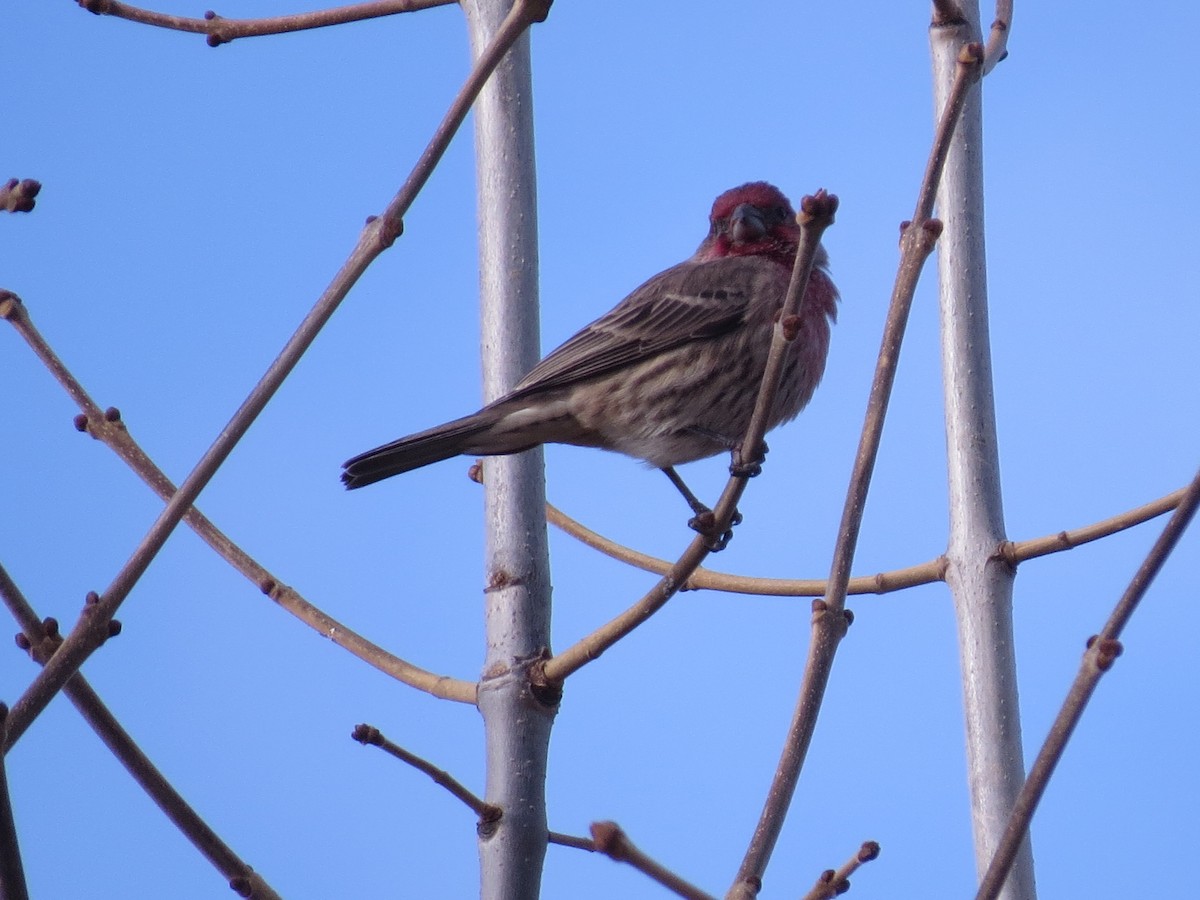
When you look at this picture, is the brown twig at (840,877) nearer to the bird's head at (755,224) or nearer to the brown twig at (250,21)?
the brown twig at (250,21)

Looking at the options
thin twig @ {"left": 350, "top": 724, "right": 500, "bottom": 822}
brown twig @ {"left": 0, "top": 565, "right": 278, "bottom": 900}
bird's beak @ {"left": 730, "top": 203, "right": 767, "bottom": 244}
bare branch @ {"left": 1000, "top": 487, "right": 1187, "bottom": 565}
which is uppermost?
bird's beak @ {"left": 730, "top": 203, "right": 767, "bottom": 244}

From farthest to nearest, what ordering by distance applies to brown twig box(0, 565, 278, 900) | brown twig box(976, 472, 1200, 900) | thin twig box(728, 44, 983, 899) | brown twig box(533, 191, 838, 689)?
1. brown twig box(533, 191, 838, 689)
2. thin twig box(728, 44, 983, 899)
3. brown twig box(0, 565, 278, 900)
4. brown twig box(976, 472, 1200, 900)

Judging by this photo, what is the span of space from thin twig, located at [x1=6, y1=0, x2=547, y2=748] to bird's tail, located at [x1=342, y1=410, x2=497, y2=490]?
2362 mm

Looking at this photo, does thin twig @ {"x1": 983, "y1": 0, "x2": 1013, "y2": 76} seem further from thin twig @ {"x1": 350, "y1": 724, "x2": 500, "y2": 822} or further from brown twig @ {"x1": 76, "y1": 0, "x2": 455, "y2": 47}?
thin twig @ {"x1": 350, "y1": 724, "x2": 500, "y2": 822}

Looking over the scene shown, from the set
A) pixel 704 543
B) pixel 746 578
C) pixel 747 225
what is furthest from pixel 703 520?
pixel 747 225

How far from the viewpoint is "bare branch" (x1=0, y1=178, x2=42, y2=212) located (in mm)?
1985

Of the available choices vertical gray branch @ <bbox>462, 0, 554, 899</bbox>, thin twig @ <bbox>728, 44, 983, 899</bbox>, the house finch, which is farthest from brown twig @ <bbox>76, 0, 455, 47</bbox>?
thin twig @ <bbox>728, 44, 983, 899</bbox>

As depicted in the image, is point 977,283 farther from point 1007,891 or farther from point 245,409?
point 245,409

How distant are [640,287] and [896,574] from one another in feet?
7.18

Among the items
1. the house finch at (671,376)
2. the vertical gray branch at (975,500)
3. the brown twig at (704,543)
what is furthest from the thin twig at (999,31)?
the brown twig at (704,543)

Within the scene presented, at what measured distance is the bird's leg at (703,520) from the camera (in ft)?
10.00

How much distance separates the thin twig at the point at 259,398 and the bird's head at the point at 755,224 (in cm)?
363

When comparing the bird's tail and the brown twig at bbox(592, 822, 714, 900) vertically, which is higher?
the bird's tail

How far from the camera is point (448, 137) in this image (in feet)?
6.95
